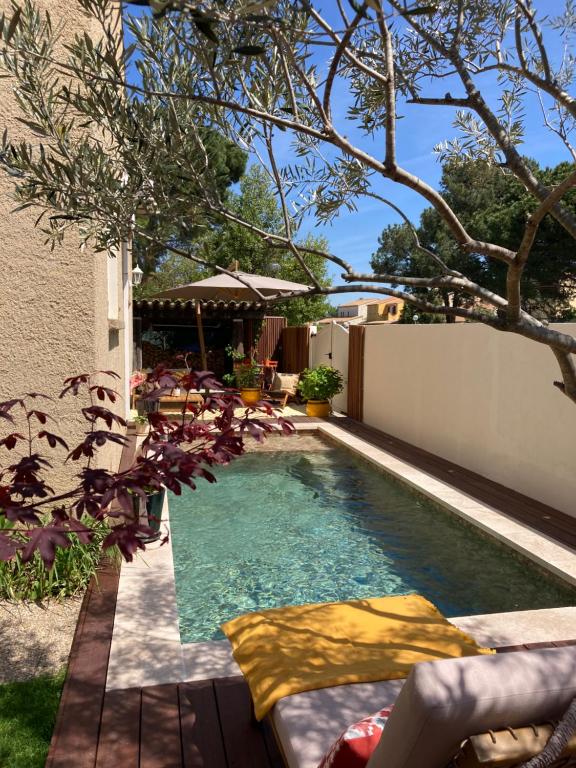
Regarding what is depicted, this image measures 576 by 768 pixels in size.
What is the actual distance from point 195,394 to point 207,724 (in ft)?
37.4

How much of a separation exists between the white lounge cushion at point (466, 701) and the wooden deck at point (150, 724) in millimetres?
1638

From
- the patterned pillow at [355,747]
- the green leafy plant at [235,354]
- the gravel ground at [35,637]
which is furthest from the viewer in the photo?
the green leafy plant at [235,354]

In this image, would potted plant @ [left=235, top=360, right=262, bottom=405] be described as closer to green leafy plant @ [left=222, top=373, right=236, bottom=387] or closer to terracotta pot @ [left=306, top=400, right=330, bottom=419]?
green leafy plant @ [left=222, top=373, right=236, bottom=387]

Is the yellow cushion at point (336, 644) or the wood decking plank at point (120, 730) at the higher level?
the yellow cushion at point (336, 644)

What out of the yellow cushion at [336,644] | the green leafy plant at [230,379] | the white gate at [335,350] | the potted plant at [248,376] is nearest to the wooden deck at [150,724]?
the yellow cushion at [336,644]

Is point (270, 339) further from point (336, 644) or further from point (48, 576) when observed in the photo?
point (336, 644)

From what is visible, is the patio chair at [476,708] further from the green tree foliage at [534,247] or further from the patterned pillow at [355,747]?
the green tree foliage at [534,247]

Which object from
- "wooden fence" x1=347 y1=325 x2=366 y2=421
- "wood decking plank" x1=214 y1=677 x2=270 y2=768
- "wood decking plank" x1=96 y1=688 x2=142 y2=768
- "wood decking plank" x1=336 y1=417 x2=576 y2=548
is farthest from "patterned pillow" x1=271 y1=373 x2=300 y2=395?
"wood decking plank" x1=96 y1=688 x2=142 y2=768

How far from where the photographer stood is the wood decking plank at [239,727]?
2787 millimetres

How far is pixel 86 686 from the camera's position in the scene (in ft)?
10.9

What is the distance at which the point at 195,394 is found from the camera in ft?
46.4

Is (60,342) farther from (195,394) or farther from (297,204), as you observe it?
(195,394)

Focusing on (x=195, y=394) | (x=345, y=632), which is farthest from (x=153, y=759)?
(x=195, y=394)

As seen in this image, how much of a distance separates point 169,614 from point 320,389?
383 inches
